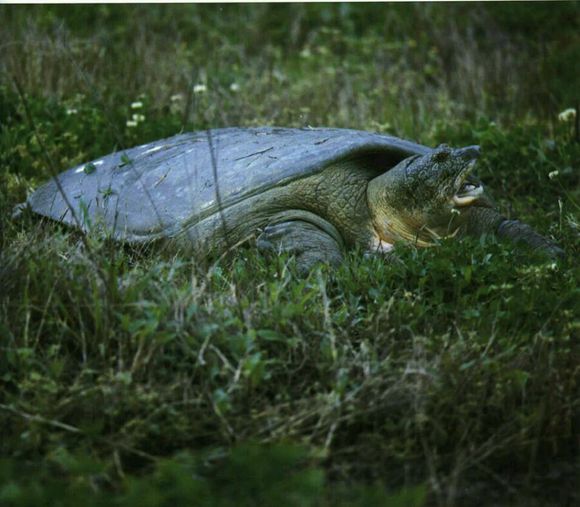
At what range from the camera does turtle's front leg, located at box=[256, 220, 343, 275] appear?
4.24 metres

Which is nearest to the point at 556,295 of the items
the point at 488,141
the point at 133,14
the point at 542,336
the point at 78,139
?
the point at 542,336

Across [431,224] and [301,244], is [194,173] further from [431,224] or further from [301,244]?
[431,224]

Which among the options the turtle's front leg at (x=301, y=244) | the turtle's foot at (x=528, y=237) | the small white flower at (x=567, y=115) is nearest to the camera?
the turtle's front leg at (x=301, y=244)

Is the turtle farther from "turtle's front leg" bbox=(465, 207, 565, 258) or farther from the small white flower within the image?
the small white flower

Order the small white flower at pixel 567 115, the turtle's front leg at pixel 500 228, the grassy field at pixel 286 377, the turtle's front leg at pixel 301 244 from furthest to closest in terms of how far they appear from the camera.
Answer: the small white flower at pixel 567 115 → the turtle's front leg at pixel 500 228 → the turtle's front leg at pixel 301 244 → the grassy field at pixel 286 377

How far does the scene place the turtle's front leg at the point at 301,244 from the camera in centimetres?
424

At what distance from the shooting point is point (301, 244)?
4270 mm

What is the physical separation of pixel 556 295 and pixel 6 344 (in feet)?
6.29

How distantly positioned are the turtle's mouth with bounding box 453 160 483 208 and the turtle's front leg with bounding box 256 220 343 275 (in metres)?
0.59

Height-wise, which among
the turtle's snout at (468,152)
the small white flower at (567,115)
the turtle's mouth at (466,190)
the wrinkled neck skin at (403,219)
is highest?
the turtle's snout at (468,152)

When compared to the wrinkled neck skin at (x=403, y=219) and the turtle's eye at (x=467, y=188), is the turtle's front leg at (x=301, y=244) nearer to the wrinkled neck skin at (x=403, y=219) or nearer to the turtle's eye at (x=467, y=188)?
the wrinkled neck skin at (x=403, y=219)

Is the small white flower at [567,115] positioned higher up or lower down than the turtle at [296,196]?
lower down

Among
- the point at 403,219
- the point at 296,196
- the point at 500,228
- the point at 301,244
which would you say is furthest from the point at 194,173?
the point at 500,228

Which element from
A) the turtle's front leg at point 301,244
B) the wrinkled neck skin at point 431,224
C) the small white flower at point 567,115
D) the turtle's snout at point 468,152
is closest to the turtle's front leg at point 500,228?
the wrinkled neck skin at point 431,224
